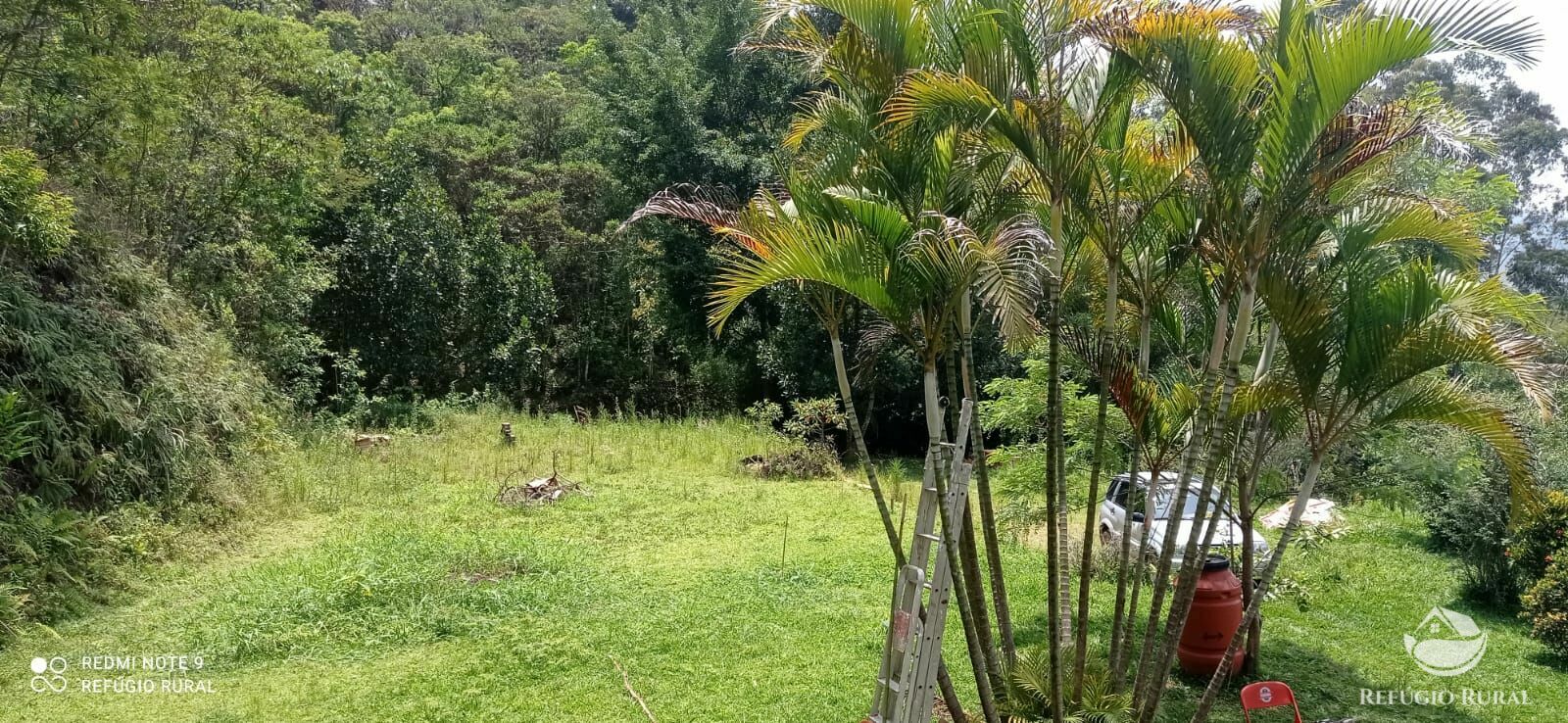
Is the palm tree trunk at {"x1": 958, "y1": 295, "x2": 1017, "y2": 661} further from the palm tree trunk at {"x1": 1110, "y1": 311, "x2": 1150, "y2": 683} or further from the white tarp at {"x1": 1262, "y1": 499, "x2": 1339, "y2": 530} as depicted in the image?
the white tarp at {"x1": 1262, "y1": 499, "x2": 1339, "y2": 530}

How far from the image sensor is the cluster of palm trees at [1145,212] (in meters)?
3.20

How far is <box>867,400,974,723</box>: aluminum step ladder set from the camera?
137 inches

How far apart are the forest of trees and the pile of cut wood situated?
266 centimetres

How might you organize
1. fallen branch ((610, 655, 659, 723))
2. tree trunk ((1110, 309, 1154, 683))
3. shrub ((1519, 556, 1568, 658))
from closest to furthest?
tree trunk ((1110, 309, 1154, 683)), fallen branch ((610, 655, 659, 723)), shrub ((1519, 556, 1568, 658))

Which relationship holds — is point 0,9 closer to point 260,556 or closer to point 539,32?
point 260,556

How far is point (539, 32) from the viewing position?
1094 inches

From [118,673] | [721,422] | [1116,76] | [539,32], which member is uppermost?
[539,32]

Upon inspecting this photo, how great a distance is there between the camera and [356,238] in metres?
16.0

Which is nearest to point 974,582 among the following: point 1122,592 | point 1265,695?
point 1122,592

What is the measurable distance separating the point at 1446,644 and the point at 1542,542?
1.28 m

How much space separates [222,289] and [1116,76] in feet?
40.9

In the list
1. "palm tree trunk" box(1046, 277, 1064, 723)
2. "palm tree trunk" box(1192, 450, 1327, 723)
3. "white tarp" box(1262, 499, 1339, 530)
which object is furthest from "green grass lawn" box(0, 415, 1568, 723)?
"palm tree trunk" box(1192, 450, 1327, 723)

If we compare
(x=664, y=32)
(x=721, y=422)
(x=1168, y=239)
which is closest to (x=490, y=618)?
(x=1168, y=239)

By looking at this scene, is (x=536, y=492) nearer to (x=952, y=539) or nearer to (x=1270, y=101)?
(x=952, y=539)
